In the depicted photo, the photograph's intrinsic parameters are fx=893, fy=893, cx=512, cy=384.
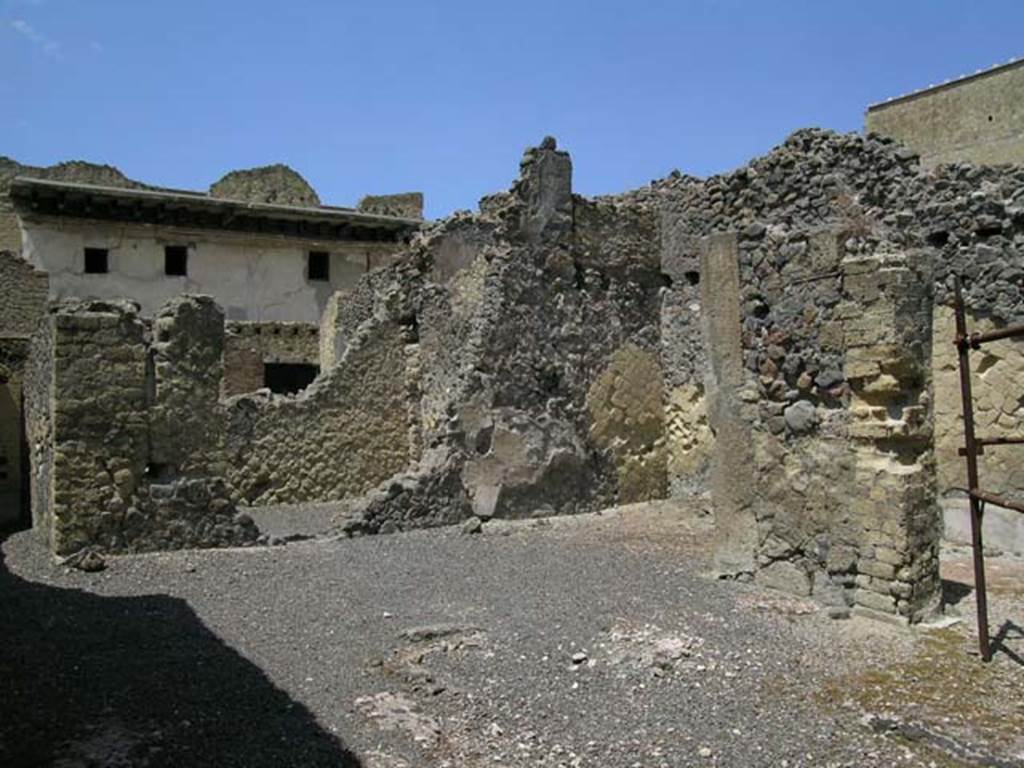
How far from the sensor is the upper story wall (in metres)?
22.1

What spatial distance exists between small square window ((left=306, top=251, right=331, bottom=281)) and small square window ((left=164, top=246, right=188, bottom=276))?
9.65 feet

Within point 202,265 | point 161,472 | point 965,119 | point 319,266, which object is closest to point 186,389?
point 161,472

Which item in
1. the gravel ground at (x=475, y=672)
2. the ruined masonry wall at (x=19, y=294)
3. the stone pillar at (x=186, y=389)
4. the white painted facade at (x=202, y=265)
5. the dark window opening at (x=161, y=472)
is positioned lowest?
the gravel ground at (x=475, y=672)

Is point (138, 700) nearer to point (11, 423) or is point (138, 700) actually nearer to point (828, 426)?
point (828, 426)

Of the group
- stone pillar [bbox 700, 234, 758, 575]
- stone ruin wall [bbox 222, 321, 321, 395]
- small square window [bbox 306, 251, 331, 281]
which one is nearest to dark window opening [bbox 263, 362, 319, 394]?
stone ruin wall [bbox 222, 321, 321, 395]

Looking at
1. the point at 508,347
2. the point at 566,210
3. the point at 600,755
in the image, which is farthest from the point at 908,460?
the point at 566,210

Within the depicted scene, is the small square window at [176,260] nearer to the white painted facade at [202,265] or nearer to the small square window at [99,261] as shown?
the white painted facade at [202,265]

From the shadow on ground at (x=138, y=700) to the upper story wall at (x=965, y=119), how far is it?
2137 centimetres

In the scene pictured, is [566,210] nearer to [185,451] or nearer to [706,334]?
[706,334]

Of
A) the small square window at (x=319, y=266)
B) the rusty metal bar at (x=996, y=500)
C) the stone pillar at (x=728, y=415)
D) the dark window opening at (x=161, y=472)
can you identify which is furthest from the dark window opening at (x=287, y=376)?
the rusty metal bar at (x=996, y=500)

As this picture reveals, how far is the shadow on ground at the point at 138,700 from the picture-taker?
4.07 meters

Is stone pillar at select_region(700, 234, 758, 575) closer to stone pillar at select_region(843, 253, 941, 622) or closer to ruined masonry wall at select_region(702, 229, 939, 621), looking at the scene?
ruined masonry wall at select_region(702, 229, 939, 621)

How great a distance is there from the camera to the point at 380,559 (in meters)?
8.45

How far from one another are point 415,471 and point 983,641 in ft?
21.4
